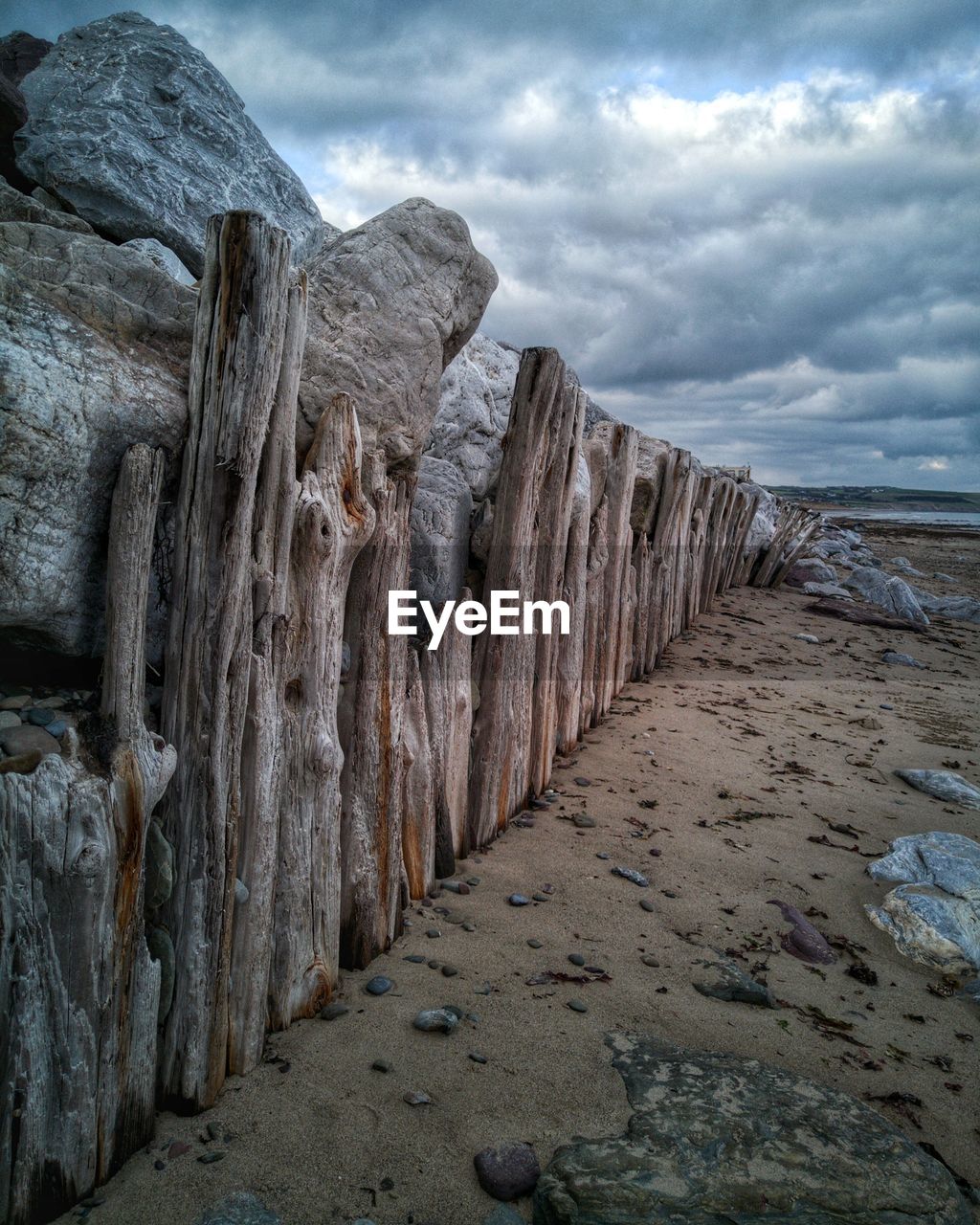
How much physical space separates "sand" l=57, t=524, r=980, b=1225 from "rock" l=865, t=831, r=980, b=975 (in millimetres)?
124

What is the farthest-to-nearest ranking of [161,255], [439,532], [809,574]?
[809,574] → [161,255] → [439,532]

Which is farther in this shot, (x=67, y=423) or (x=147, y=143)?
(x=147, y=143)

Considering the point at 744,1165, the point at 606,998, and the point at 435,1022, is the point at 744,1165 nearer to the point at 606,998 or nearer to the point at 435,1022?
the point at 606,998

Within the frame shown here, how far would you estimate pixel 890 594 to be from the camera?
13.0m

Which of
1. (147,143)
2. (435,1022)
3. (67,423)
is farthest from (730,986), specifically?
(147,143)

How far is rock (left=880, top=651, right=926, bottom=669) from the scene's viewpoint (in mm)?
9922

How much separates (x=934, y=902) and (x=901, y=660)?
673cm

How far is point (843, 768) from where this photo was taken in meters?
6.36

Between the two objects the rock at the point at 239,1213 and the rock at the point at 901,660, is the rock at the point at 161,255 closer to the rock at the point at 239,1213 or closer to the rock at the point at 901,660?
the rock at the point at 239,1213

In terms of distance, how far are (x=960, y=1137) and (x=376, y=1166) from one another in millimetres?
2007

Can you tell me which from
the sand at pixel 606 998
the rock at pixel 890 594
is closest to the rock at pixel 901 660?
the rock at pixel 890 594

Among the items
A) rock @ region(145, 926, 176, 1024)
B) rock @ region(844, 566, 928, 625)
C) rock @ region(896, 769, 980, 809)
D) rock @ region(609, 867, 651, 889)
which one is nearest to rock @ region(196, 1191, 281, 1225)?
rock @ region(145, 926, 176, 1024)

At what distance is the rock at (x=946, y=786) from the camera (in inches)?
227

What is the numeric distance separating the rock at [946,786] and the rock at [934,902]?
43.3 inches
